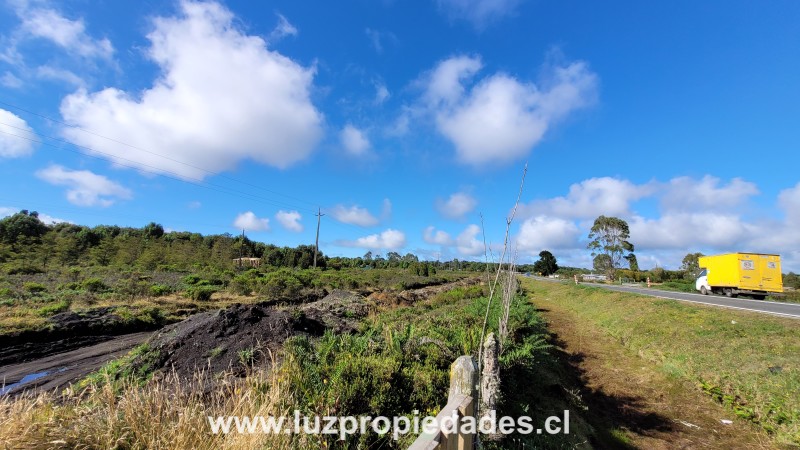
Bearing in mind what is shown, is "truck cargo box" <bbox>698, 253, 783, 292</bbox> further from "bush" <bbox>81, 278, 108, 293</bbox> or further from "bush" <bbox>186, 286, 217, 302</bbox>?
"bush" <bbox>81, 278, 108, 293</bbox>

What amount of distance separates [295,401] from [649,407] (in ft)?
21.6

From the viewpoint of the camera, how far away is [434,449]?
1.46 m

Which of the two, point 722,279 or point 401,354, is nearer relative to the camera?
point 401,354

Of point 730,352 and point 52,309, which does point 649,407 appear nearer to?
point 730,352

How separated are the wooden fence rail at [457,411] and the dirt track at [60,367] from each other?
11.1m

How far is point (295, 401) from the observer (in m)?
3.64

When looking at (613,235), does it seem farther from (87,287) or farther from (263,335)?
(87,287)

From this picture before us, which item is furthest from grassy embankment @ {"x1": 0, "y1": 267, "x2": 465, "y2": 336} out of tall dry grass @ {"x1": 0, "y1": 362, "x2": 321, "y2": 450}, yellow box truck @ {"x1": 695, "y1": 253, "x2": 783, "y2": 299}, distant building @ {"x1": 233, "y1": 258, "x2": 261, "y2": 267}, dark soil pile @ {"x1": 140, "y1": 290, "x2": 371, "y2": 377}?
yellow box truck @ {"x1": 695, "y1": 253, "x2": 783, "y2": 299}

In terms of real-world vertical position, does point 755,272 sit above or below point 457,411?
above

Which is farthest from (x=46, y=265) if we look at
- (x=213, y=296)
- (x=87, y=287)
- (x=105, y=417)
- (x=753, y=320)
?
(x=753, y=320)

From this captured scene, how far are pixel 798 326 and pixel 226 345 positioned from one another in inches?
517

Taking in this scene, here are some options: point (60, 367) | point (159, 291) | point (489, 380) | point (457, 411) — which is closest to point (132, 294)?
point (159, 291)

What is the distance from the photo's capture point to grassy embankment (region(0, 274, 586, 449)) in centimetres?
268

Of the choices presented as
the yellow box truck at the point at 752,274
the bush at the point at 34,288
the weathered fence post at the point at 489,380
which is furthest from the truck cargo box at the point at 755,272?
the bush at the point at 34,288
